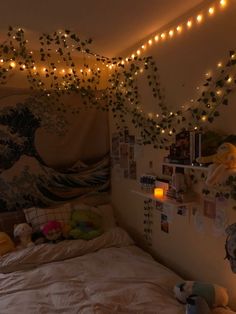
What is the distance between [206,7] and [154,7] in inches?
14.0

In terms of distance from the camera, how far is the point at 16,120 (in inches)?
117

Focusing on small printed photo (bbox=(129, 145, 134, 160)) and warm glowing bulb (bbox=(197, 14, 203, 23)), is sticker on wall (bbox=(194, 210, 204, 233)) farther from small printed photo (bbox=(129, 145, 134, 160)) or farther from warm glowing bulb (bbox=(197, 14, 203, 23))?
warm glowing bulb (bbox=(197, 14, 203, 23))

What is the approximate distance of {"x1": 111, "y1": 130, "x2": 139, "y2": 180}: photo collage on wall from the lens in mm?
2930

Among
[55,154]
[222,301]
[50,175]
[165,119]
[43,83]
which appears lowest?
[222,301]

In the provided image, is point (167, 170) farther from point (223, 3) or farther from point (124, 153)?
point (223, 3)

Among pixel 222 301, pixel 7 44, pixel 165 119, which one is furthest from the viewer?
pixel 7 44

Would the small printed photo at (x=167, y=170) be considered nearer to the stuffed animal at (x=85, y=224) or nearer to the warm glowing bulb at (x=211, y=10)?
the stuffed animal at (x=85, y=224)

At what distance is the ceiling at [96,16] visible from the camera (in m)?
2.00

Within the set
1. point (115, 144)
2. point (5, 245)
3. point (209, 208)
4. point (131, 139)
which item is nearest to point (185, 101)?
point (209, 208)

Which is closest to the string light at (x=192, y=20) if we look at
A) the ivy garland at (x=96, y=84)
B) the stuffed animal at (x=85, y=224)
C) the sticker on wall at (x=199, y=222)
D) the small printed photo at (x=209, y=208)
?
the ivy garland at (x=96, y=84)

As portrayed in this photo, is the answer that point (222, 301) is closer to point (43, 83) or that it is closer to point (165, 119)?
point (165, 119)

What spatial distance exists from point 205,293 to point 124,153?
162 centimetres

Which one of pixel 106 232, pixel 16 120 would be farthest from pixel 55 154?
pixel 106 232

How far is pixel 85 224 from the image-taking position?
111 inches
